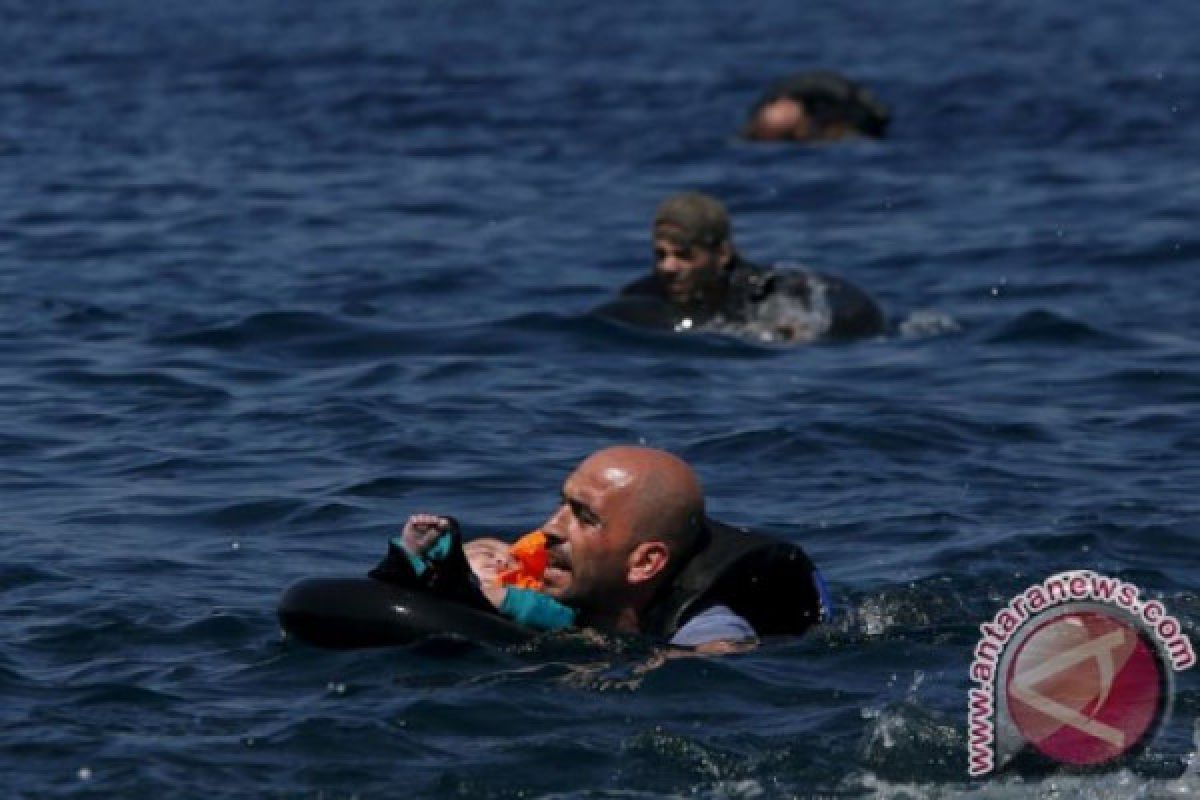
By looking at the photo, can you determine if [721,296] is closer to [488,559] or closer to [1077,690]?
[488,559]

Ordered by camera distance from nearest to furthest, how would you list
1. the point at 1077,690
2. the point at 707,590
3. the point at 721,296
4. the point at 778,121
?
the point at 1077,690
the point at 707,590
the point at 721,296
the point at 778,121

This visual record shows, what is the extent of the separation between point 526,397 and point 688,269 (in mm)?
2633

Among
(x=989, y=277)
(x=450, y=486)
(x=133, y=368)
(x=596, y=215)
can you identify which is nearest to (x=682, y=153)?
(x=596, y=215)

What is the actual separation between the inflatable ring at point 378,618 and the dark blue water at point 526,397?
0.09 meters

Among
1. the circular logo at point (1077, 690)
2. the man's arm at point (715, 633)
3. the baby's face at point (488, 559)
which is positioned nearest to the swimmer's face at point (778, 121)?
the baby's face at point (488, 559)

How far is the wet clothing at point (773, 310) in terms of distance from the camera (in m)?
18.3

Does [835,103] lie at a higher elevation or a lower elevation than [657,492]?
lower

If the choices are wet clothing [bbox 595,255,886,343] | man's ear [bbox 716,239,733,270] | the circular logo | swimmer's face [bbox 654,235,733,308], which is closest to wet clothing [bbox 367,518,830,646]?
the circular logo

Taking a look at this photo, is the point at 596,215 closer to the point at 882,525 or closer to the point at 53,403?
the point at 53,403

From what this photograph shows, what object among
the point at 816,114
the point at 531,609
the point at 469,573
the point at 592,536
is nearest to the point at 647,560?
the point at 592,536

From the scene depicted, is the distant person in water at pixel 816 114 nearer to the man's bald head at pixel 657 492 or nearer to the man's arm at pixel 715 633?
the man's bald head at pixel 657 492

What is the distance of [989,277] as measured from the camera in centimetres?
2095

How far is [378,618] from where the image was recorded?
413 inches

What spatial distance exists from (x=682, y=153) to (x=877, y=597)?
15.9 m
